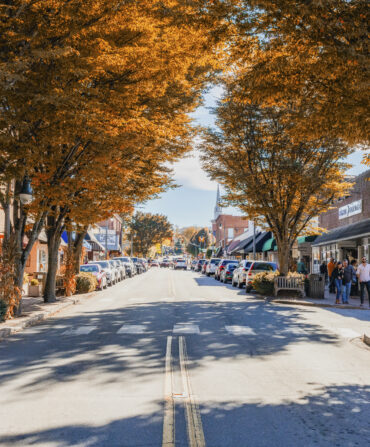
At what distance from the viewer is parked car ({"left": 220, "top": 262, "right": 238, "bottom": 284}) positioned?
1473 inches

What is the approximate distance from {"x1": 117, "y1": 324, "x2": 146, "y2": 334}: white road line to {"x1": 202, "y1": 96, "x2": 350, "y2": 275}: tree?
37.6ft

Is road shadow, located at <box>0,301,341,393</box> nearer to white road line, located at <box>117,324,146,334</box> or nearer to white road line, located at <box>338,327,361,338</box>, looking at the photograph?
white road line, located at <box>117,324,146,334</box>

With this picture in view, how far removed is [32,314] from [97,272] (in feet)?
A: 47.1

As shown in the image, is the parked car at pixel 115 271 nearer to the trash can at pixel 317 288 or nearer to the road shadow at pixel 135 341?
the trash can at pixel 317 288

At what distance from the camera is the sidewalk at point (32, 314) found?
1281cm

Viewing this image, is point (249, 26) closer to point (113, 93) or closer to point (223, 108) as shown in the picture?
point (113, 93)

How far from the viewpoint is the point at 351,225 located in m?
29.3

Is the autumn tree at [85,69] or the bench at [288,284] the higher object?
the autumn tree at [85,69]

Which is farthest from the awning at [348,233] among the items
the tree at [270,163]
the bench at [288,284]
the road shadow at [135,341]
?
the road shadow at [135,341]

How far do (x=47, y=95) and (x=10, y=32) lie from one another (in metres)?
1.53

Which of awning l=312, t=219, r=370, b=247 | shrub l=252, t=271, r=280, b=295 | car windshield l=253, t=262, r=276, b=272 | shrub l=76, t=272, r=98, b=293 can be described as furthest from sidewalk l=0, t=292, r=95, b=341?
awning l=312, t=219, r=370, b=247

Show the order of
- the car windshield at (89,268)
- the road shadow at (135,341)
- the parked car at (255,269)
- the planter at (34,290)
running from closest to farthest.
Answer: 1. the road shadow at (135,341)
2. the planter at (34,290)
3. the parked car at (255,269)
4. the car windshield at (89,268)

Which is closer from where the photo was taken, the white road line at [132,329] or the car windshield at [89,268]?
the white road line at [132,329]

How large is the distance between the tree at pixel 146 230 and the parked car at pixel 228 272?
6529 centimetres
